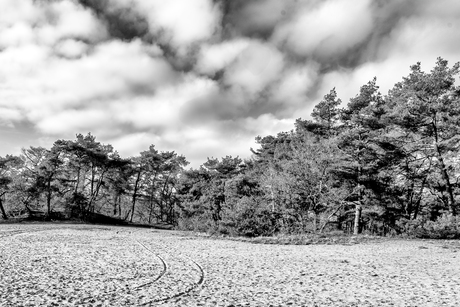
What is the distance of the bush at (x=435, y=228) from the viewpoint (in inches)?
690

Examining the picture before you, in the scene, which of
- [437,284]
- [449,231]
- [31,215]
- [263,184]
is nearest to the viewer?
[437,284]

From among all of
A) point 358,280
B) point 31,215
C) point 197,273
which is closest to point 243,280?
point 197,273

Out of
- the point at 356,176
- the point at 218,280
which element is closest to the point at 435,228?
the point at 356,176

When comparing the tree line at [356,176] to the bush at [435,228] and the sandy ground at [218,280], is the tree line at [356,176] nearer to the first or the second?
the bush at [435,228]

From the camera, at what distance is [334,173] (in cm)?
2216

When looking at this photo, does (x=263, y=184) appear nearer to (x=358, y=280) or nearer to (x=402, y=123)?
(x=402, y=123)

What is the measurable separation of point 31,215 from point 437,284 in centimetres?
3874

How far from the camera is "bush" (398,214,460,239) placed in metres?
17.5

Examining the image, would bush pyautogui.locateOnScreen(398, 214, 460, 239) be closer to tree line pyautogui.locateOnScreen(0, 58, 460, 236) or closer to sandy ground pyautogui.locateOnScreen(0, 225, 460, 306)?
tree line pyautogui.locateOnScreen(0, 58, 460, 236)

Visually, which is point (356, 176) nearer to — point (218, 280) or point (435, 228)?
point (435, 228)

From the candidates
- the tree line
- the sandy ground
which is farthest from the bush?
the sandy ground

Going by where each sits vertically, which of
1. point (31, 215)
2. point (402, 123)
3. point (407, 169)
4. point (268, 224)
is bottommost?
point (31, 215)

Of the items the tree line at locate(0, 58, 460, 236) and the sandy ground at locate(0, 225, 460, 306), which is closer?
the sandy ground at locate(0, 225, 460, 306)

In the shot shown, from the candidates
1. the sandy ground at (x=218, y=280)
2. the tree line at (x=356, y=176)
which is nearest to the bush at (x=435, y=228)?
the tree line at (x=356, y=176)
